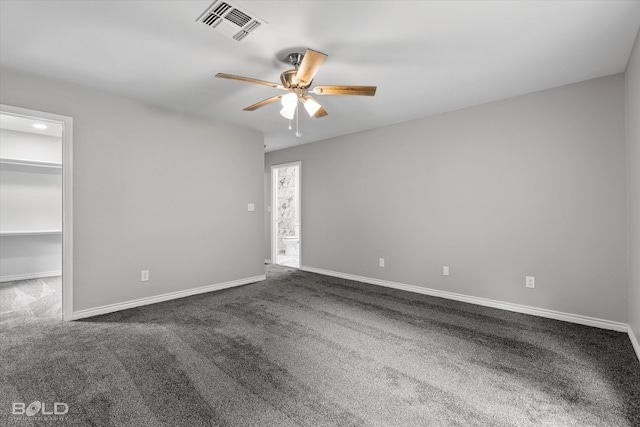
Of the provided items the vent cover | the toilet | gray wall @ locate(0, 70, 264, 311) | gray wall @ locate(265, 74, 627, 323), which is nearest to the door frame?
gray wall @ locate(0, 70, 264, 311)

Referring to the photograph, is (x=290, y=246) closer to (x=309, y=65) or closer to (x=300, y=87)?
(x=300, y=87)

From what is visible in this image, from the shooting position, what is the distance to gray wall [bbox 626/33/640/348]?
7.25ft

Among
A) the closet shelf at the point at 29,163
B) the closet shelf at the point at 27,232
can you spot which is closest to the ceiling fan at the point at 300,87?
the closet shelf at the point at 29,163

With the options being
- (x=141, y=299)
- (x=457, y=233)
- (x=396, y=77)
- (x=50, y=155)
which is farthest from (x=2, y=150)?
(x=457, y=233)

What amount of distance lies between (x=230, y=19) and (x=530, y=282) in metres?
3.75

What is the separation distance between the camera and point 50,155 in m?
4.98

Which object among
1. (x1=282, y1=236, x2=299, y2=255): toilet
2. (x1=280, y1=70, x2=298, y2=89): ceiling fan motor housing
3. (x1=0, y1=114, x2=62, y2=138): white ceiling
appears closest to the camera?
(x1=280, y1=70, x2=298, y2=89): ceiling fan motor housing

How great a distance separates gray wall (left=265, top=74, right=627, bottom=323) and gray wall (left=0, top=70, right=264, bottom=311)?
5.46 feet

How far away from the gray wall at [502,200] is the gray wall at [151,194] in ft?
5.46

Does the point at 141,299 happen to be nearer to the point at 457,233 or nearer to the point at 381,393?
the point at 381,393

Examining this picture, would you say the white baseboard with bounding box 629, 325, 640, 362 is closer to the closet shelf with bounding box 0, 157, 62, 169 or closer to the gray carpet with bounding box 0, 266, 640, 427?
the gray carpet with bounding box 0, 266, 640, 427

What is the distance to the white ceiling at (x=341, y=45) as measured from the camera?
191 cm

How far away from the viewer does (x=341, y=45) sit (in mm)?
2295

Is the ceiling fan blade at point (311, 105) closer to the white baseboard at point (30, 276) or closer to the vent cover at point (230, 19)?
the vent cover at point (230, 19)
